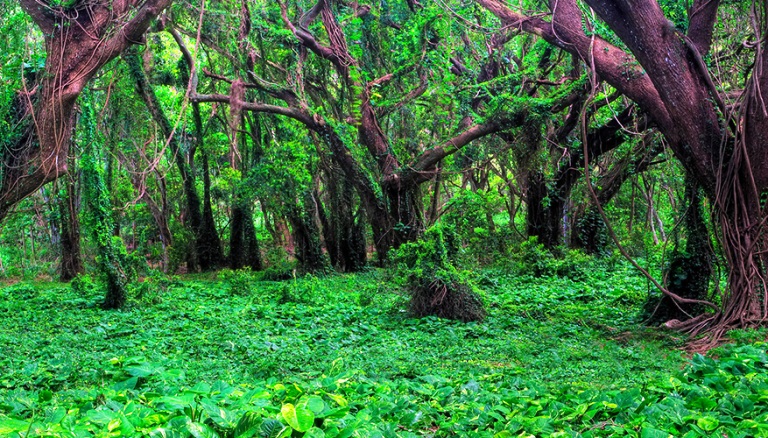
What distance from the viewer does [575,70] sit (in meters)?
11.2

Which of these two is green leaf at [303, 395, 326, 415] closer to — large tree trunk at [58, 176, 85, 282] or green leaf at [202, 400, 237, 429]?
green leaf at [202, 400, 237, 429]

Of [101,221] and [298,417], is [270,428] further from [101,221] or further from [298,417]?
[101,221]

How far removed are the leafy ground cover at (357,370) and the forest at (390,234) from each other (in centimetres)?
3

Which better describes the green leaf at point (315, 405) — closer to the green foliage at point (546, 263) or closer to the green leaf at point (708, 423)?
the green leaf at point (708, 423)

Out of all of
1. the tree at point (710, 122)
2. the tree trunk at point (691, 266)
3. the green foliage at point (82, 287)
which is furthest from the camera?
the green foliage at point (82, 287)

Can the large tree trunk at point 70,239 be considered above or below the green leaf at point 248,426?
above

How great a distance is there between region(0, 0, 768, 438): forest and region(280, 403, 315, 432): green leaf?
1 cm

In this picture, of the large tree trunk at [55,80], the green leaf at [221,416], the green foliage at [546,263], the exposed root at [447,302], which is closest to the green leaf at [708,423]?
the green leaf at [221,416]

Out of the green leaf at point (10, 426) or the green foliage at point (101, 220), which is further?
the green foliage at point (101, 220)

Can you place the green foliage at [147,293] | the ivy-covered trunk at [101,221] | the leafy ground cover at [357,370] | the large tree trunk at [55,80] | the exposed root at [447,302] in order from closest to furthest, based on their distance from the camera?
the leafy ground cover at [357,370] → the large tree trunk at [55,80] → the exposed root at [447,302] → the ivy-covered trunk at [101,221] → the green foliage at [147,293]

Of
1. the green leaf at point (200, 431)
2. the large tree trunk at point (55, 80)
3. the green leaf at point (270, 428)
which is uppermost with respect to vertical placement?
the large tree trunk at point (55, 80)

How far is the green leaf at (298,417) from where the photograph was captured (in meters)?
2.58

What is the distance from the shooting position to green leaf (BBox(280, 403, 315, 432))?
8.45 ft

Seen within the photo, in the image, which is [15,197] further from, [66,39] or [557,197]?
[557,197]
